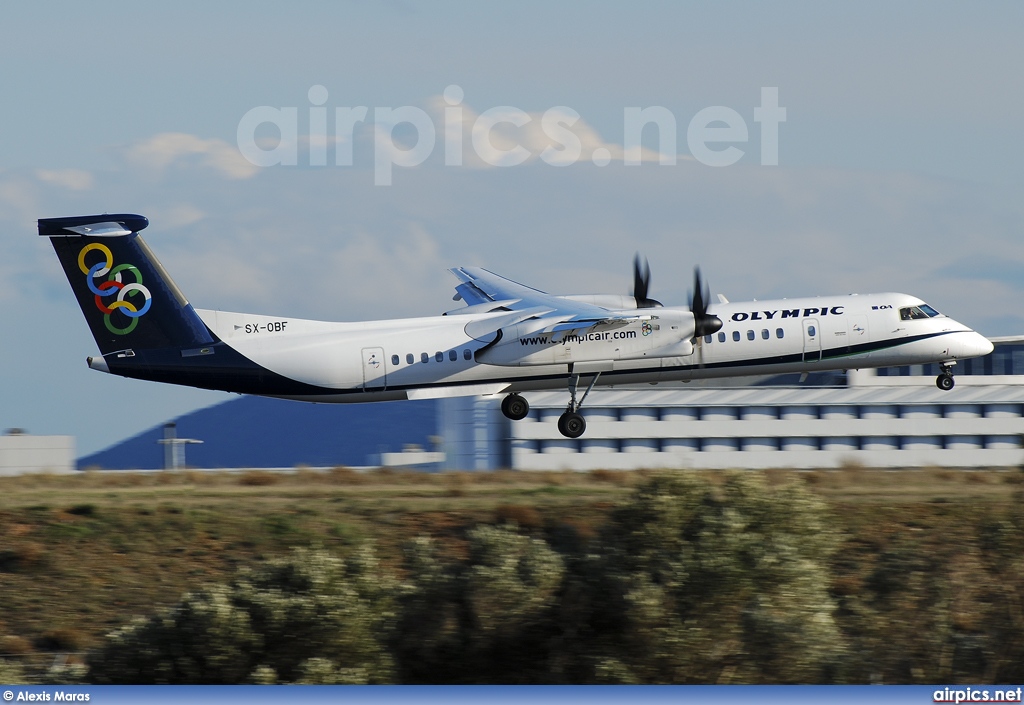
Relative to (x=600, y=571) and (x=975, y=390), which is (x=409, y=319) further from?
(x=975, y=390)

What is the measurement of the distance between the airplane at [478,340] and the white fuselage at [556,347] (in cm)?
4

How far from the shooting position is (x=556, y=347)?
1260 inches

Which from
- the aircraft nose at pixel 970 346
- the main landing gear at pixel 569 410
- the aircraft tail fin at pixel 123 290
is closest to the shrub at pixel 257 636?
the aircraft tail fin at pixel 123 290

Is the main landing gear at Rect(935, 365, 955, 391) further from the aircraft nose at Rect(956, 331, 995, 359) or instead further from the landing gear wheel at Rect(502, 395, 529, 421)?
the landing gear wheel at Rect(502, 395, 529, 421)

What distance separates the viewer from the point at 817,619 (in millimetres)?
19984

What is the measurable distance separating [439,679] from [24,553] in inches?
486

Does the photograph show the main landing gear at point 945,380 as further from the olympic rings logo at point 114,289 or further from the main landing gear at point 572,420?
the olympic rings logo at point 114,289

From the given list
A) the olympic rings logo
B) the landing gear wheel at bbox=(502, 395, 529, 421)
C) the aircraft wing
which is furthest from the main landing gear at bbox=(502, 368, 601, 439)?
the olympic rings logo

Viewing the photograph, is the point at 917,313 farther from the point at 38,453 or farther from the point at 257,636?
the point at 38,453

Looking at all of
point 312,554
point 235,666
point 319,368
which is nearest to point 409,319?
point 319,368

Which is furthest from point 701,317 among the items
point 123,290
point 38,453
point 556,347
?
point 38,453

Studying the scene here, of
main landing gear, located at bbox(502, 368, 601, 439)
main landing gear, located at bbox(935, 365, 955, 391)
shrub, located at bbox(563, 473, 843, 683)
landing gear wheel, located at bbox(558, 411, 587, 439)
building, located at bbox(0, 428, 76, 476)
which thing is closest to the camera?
shrub, located at bbox(563, 473, 843, 683)

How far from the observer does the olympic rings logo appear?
30422 mm

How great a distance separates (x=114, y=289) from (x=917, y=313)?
22.7 meters
